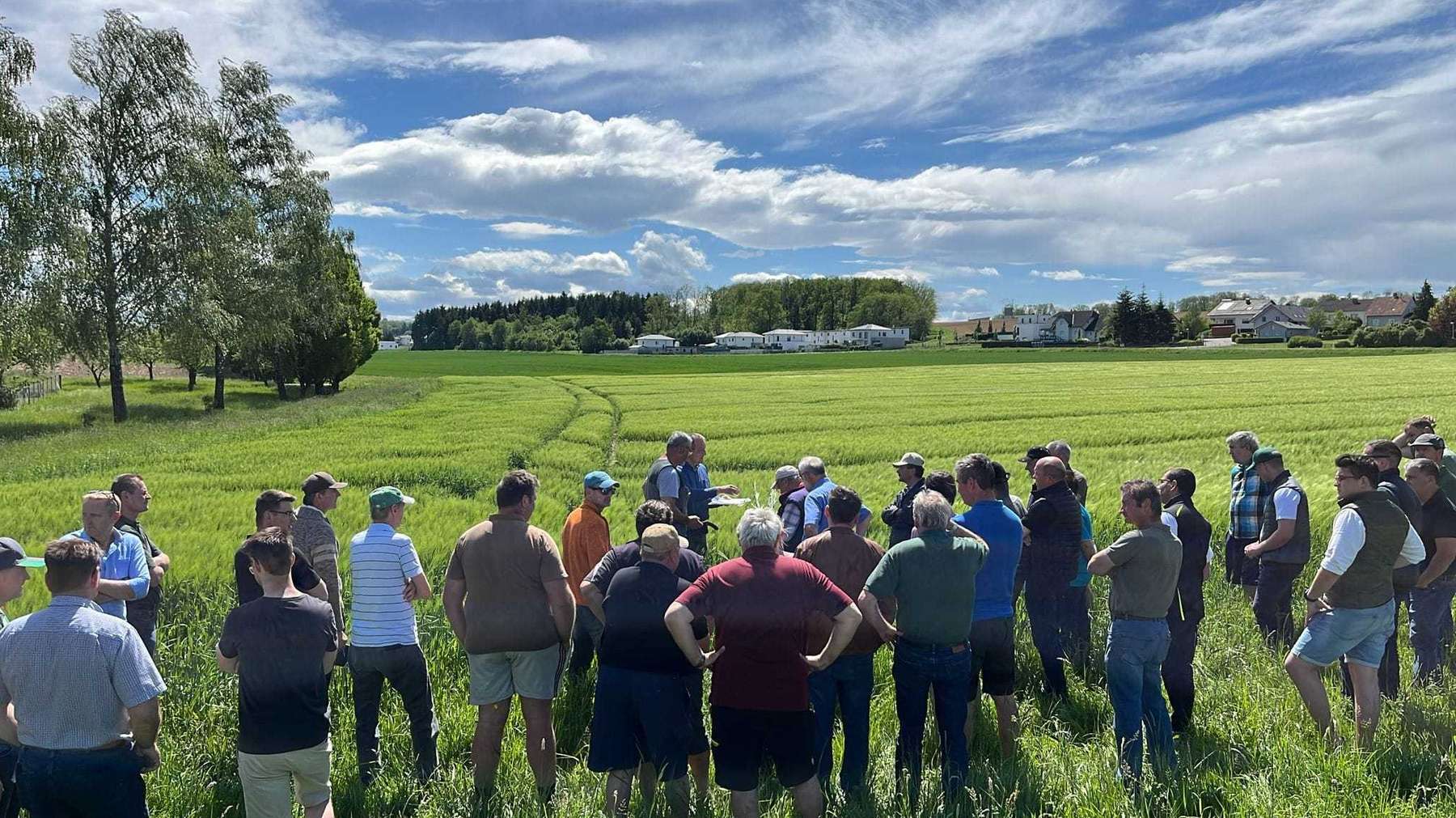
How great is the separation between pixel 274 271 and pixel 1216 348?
90595 mm

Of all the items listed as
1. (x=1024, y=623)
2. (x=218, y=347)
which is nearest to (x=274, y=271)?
(x=218, y=347)

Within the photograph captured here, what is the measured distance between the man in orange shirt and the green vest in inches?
207

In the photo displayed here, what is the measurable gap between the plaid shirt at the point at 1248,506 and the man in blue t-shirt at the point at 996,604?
12.2 feet

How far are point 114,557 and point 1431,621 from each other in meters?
10.1

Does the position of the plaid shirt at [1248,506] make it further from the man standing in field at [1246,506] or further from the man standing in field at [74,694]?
the man standing in field at [74,694]

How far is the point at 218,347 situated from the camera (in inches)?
1259

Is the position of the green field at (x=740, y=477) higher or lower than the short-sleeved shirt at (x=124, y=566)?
lower

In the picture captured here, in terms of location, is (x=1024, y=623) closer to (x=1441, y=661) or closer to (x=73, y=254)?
(x=1441, y=661)

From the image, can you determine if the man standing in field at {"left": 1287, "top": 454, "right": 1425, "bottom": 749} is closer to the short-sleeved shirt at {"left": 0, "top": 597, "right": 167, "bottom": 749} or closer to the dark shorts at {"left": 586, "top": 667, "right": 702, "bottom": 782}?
the dark shorts at {"left": 586, "top": 667, "right": 702, "bottom": 782}

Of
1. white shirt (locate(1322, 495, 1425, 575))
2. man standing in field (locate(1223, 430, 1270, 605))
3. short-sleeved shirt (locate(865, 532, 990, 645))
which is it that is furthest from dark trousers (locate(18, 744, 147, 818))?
man standing in field (locate(1223, 430, 1270, 605))

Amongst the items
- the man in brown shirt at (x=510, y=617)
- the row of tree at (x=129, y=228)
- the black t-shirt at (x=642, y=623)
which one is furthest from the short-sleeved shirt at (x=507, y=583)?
the row of tree at (x=129, y=228)

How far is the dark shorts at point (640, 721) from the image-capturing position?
4594 millimetres

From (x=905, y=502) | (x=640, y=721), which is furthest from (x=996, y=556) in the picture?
(x=640, y=721)

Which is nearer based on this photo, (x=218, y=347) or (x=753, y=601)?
(x=753, y=601)
